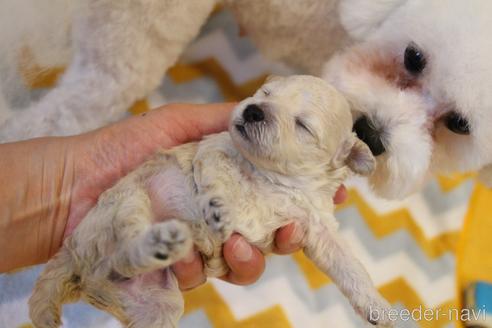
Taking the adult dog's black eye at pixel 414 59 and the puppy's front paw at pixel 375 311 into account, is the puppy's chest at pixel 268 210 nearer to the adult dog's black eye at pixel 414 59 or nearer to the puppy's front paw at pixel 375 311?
the puppy's front paw at pixel 375 311

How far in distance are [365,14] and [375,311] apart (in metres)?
0.55

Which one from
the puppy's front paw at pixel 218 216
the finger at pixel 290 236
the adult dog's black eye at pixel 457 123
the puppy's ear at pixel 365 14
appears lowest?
the finger at pixel 290 236

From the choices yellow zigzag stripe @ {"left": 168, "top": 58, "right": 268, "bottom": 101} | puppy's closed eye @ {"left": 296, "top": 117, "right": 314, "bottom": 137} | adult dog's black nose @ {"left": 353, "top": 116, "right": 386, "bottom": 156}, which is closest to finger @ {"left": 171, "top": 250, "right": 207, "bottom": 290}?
puppy's closed eye @ {"left": 296, "top": 117, "right": 314, "bottom": 137}

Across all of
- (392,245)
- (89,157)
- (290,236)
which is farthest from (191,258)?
(392,245)

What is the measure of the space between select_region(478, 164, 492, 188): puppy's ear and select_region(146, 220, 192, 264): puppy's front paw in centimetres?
74

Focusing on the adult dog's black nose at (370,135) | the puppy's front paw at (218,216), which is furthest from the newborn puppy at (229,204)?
the adult dog's black nose at (370,135)

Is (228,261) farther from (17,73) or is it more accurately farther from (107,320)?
(17,73)

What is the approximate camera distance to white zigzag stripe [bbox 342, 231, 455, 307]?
138 cm

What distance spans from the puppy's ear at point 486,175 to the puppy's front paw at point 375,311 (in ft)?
1.62

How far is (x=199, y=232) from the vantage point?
74cm

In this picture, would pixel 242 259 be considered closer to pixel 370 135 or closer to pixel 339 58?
pixel 370 135

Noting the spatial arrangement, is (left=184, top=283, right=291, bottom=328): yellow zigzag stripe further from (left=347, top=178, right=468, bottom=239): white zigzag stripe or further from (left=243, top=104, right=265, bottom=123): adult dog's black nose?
(left=243, top=104, right=265, bottom=123): adult dog's black nose

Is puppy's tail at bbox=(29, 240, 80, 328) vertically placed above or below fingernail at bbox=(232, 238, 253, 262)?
below

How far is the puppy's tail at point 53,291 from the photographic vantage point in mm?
697
